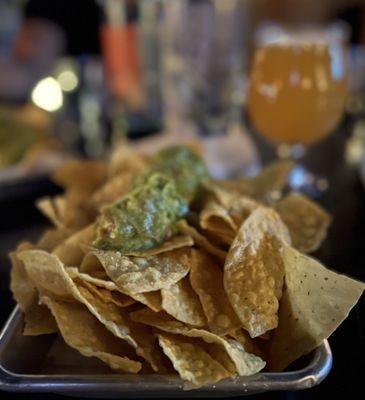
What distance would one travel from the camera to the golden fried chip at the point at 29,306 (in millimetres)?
590

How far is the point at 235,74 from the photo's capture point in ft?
4.66

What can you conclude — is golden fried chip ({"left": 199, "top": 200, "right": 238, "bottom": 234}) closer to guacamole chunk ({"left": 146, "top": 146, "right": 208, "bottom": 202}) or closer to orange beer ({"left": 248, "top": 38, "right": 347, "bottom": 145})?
guacamole chunk ({"left": 146, "top": 146, "right": 208, "bottom": 202})

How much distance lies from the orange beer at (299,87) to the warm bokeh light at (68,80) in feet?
2.28

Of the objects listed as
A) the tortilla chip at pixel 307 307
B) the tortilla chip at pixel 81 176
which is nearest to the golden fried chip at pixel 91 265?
the tortilla chip at pixel 307 307

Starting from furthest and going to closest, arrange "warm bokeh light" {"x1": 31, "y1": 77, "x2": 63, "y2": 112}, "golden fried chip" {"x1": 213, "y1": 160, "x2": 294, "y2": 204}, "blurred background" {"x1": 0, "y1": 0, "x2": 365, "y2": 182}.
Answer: "warm bokeh light" {"x1": 31, "y1": 77, "x2": 63, "y2": 112} → "blurred background" {"x1": 0, "y1": 0, "x2": 365, "y2": 182} → "golden fried chip" {"x1": 213, "y1": 160, "x2": 294, "y2": 204}

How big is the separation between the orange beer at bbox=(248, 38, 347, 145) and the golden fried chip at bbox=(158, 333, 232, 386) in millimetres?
659

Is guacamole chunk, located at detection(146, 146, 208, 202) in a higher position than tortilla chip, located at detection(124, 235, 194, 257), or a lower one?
higher

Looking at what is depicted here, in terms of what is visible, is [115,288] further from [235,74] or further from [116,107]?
[116,107]

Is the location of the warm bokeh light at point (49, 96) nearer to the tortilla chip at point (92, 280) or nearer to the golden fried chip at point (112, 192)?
the golden fried chip at point (112, 192)

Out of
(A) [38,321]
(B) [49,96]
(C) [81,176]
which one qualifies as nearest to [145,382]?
(A) [38,321]

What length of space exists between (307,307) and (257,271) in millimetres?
74

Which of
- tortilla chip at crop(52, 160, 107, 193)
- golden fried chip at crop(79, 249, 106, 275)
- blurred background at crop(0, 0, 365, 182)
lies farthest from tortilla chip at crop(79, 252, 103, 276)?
blurred background at crop(0, 0, 365, 182)

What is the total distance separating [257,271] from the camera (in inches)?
24.0

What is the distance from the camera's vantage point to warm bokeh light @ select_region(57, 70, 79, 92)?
1.62 meters
